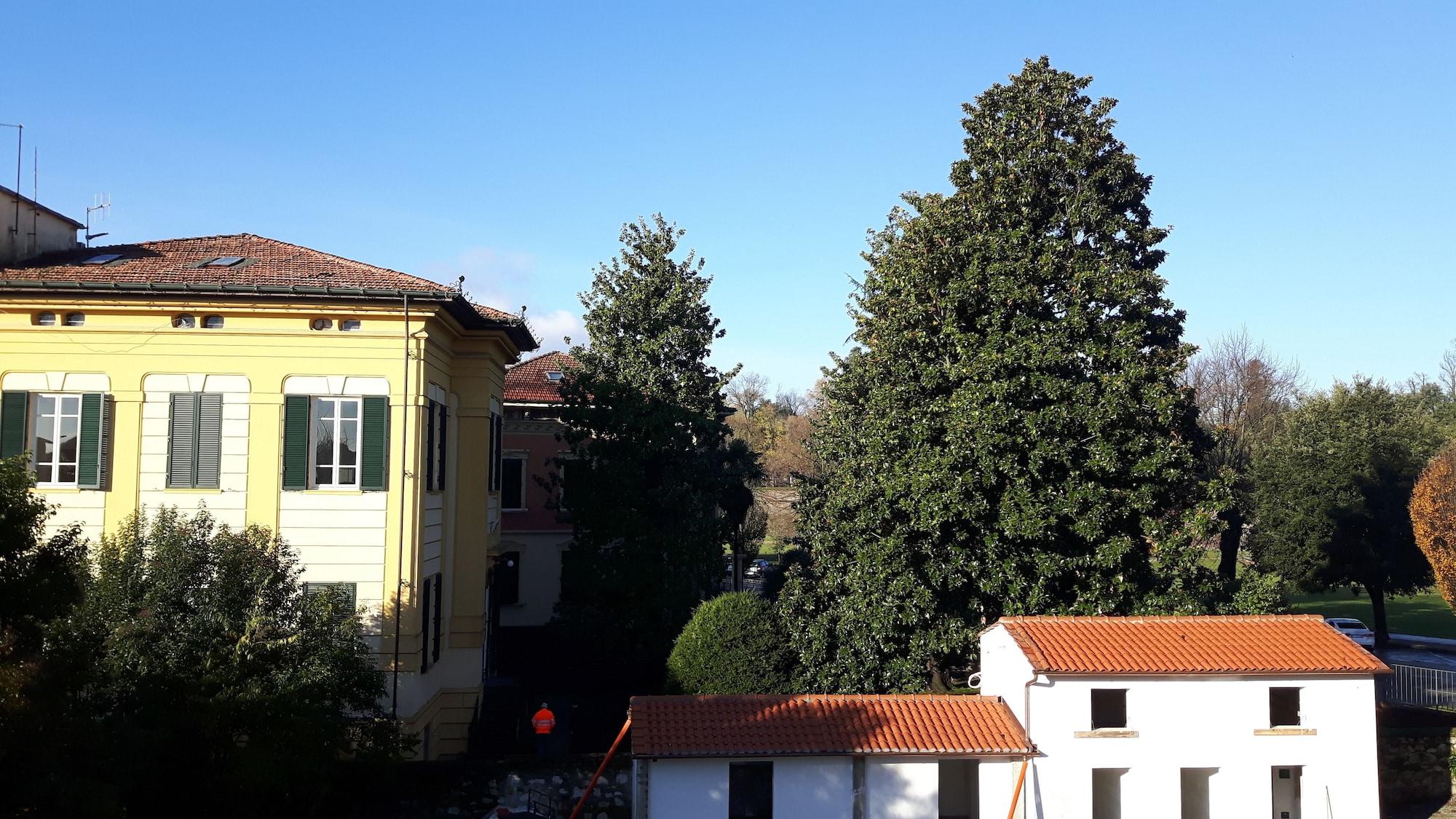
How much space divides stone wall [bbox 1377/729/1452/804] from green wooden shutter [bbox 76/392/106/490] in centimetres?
2316

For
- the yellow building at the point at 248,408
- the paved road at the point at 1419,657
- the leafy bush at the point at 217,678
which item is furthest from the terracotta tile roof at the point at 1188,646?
the paved road at the point at 1419,657

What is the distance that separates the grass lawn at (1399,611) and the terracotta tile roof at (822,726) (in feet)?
97.5

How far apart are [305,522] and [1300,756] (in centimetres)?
1654

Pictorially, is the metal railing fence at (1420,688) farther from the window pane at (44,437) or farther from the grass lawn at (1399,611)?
→ the window pane at (44,437)

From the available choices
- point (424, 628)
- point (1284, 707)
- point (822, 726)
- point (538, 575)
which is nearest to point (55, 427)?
point (424, 628)

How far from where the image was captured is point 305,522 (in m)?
17.9

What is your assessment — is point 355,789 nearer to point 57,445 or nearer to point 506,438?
point 57,445

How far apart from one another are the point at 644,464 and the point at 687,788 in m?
12.7

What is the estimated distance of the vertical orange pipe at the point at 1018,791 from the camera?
15.7 metres

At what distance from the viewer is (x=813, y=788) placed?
15625 millimetres

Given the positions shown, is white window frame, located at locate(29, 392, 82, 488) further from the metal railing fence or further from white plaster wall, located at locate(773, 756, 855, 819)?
the metal railing fence

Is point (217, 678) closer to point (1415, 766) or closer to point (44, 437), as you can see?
Answer: point (44, 437)

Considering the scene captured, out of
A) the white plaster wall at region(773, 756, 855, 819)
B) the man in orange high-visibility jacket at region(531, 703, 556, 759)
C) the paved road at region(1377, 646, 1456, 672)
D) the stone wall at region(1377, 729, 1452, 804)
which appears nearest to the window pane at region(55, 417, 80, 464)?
the man in orange high-visibility jacket at region(531, 703, 556, 759)

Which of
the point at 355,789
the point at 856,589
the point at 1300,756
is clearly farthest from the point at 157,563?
the point at 1300,756
